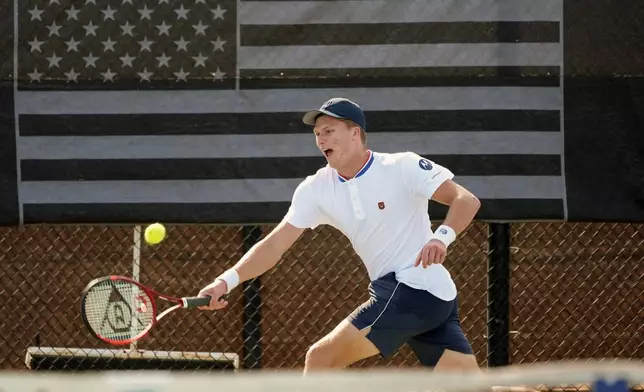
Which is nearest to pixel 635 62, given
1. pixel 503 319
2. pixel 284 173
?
pixel 503 319

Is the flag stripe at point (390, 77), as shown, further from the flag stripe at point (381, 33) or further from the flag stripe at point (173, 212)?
the flag stripe at point (173, 212)

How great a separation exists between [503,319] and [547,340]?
1267 millimetres

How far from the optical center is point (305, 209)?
14.3ft

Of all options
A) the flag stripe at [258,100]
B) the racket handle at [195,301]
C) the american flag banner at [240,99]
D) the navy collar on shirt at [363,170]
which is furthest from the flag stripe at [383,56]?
the racket handle at [195,301]

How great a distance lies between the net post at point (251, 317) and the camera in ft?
17.3

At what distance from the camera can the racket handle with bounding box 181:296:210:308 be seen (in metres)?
3.88

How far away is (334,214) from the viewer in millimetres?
4328

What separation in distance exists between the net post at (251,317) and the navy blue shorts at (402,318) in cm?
116

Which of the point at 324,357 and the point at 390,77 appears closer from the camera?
the point at 324,357

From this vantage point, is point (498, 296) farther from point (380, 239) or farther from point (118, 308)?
point (118, 308)

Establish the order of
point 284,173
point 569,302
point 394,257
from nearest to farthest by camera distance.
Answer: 1. point 394,257
2. point 284,173
3. point 569,302

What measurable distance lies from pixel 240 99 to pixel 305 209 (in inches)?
38.1

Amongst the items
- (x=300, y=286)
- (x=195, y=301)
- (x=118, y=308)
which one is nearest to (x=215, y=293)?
(x=195, y=301)

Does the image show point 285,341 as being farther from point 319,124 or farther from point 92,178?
point 319,124
